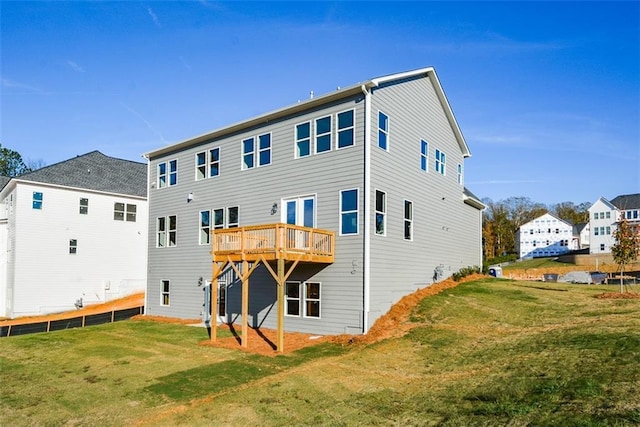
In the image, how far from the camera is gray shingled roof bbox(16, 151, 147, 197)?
27.7m

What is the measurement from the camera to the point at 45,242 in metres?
26.3

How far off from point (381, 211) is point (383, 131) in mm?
2921

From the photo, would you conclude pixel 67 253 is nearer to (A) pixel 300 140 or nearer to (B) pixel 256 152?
(B) pixel 256 152

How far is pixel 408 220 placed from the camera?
17.3 metres

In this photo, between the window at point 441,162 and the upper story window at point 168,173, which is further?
the upper story window at point 168,173

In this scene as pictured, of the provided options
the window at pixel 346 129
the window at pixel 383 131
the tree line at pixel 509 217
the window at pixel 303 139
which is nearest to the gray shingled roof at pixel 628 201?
the tree line at pixel 509 217

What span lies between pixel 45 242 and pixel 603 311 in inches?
1123

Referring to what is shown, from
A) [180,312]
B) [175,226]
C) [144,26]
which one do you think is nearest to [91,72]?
[144,26]

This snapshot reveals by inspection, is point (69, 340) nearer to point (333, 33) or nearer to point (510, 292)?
point (333, 33)

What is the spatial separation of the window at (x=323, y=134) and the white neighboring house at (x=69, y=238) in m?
14.7

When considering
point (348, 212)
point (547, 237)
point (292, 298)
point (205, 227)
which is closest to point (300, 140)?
point (348, 212)

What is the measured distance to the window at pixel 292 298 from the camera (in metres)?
16.0

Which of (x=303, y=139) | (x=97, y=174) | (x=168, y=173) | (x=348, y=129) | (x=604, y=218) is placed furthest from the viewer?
(x=604, y=218)

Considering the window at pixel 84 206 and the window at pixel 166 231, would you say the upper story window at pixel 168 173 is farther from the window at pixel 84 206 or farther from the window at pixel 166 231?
the window at pixel 84 206
